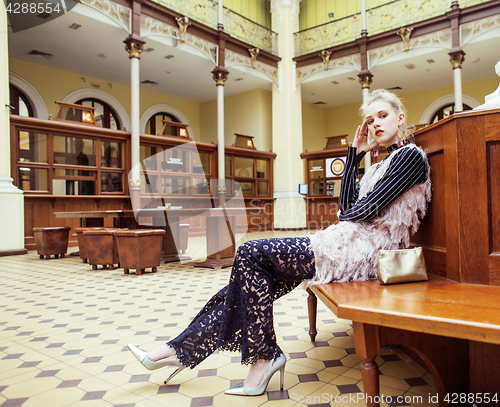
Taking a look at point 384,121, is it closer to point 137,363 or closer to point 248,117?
point 137,363

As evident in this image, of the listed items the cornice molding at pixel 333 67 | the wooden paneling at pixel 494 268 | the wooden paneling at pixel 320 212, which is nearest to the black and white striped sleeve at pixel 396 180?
the wooden paneling at pixel 494 268

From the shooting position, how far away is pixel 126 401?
5.77ft

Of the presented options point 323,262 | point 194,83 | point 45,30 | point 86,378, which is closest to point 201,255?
point 86,378

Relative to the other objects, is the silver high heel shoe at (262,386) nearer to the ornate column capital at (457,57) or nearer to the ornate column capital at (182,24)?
the ornate column capital at (182,24)

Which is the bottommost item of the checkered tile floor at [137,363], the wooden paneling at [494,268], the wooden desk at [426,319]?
the checkered tile floor at [137,363]

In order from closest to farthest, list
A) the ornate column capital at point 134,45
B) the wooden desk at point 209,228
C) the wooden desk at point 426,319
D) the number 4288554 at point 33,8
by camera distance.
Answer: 1. the wooden desk at point 426,319
2. the wooden desk at point 209,228
3. the number 4288554 at point 33,8
4. the ornate column capital at point 134,45

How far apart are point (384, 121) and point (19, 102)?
12.1m

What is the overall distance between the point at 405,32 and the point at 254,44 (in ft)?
16.1

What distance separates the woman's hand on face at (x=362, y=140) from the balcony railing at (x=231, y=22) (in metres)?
9.85

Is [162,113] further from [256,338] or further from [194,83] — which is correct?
[256,338]

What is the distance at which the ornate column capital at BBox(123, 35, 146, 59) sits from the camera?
31.1 ft

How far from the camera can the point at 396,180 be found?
1.76 m

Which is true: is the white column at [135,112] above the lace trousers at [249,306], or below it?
above

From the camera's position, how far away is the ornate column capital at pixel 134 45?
9.48 m
